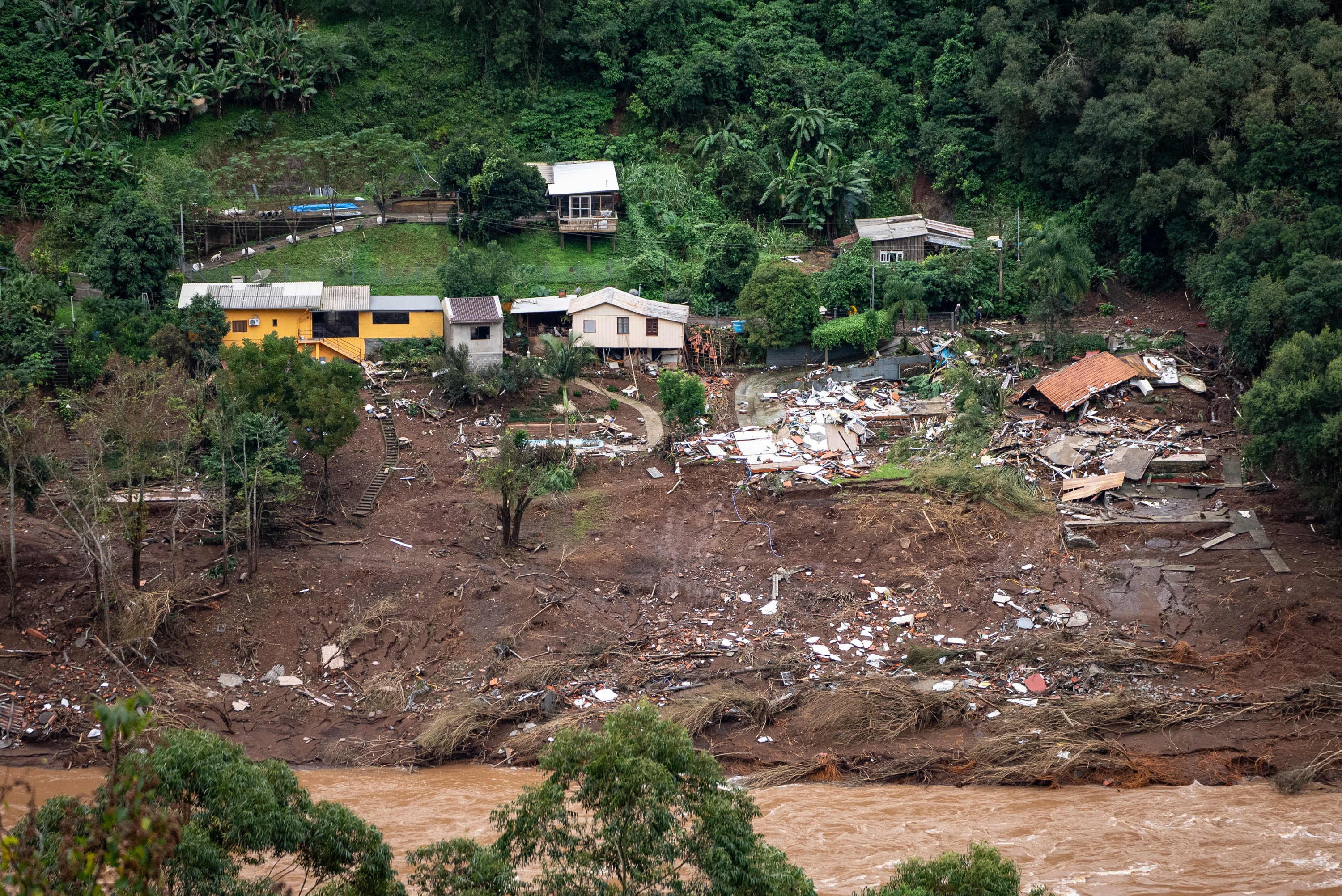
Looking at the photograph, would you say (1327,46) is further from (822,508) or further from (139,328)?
(139,328)

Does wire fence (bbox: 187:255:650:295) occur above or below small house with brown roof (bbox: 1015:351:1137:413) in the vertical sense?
above

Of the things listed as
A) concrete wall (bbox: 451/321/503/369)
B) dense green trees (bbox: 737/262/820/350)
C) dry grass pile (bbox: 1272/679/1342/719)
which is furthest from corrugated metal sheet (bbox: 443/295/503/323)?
dry grass pile (bbox: 1272/679/1342/719)

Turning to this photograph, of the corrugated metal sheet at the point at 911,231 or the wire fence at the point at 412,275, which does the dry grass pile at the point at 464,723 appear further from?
the corrugated metal sheet at the point at 911,231

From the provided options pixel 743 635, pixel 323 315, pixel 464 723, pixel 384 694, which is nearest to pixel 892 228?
pixel 323 315

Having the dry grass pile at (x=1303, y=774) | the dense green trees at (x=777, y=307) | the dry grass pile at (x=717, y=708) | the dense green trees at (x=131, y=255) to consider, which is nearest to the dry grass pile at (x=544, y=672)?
the dry grass pile at (x=717, y=708)

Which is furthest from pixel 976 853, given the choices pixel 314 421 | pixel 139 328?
pixel 139 328

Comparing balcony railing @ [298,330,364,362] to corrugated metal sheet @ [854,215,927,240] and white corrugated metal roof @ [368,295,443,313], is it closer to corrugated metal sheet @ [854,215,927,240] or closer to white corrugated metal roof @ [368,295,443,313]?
white corrugated metal roof @ [368,295,443,313]
